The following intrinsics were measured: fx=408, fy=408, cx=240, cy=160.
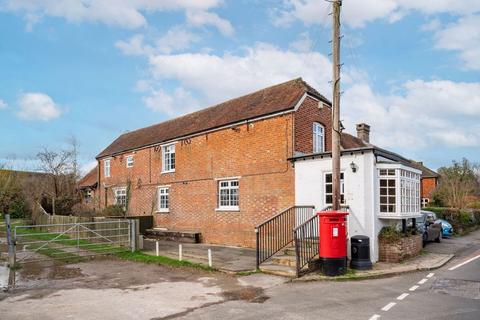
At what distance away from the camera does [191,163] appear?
71.6ft

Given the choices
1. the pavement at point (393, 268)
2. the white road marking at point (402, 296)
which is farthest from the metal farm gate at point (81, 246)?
the white road marking at point (402, 296)

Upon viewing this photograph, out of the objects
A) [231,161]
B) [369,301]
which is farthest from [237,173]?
[369,301]

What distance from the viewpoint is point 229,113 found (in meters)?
20.7

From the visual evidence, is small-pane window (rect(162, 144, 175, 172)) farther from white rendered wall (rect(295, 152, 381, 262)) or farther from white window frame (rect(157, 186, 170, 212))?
white rendered wall (rect(295, 152, 381, 262))

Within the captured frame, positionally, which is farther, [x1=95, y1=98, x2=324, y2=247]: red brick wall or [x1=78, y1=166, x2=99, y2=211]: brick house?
[x1=78, y1=166, x2=99, y2=211]: brick house

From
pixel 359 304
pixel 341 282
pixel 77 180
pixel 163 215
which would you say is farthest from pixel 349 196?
pixel 77 180

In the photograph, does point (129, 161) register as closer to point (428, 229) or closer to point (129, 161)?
point (129, 161)

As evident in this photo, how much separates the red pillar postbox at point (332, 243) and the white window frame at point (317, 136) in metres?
6.86

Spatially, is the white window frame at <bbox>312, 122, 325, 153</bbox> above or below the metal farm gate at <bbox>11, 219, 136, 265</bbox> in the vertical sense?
above

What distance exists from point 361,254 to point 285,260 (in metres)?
2.25

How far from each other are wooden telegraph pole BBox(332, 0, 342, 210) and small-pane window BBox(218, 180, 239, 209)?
7.68 meters

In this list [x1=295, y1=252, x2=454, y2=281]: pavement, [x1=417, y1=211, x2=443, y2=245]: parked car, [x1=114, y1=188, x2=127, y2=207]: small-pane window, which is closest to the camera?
[x1=295, y1=252, x2=454, y2=281]: pavement

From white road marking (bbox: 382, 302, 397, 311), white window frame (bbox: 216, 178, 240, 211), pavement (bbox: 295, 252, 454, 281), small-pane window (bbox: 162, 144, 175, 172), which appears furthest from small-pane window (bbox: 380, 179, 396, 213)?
small-pane window (bbox: 162, 144, 175, 172)

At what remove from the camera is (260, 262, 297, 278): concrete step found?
11.2 metres
